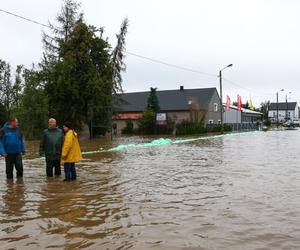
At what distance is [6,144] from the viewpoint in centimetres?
1135

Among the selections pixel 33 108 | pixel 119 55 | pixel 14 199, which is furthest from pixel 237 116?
pixel 14 199

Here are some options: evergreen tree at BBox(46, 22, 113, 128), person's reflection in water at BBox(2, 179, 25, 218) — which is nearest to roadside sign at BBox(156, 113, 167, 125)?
evergreen tree at BBox(46, 22, 113, 128)

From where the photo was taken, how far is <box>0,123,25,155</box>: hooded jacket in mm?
11328

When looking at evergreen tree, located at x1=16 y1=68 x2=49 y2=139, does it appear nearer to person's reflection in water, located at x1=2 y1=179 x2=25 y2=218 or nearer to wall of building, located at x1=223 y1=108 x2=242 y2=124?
person's reflection in water, located at x1=2 y1=179 x2=25 y2=218

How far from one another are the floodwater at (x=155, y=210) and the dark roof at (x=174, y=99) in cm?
5058

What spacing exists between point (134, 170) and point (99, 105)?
22.9 meters

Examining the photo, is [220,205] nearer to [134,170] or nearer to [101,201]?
[101,201]

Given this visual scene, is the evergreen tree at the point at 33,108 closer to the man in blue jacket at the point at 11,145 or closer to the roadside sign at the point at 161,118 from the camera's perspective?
the roadside sign at the point at 161,118

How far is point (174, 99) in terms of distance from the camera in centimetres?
6575

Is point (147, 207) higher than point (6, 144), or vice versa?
point (6, 144)

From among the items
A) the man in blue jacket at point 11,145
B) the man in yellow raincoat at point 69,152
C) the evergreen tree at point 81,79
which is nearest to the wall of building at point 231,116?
the evergreen tree at point 81,79

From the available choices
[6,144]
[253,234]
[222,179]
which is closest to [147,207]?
[253,234]

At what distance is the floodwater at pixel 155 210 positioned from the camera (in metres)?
5.96

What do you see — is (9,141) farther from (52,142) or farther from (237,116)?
(237,116)
